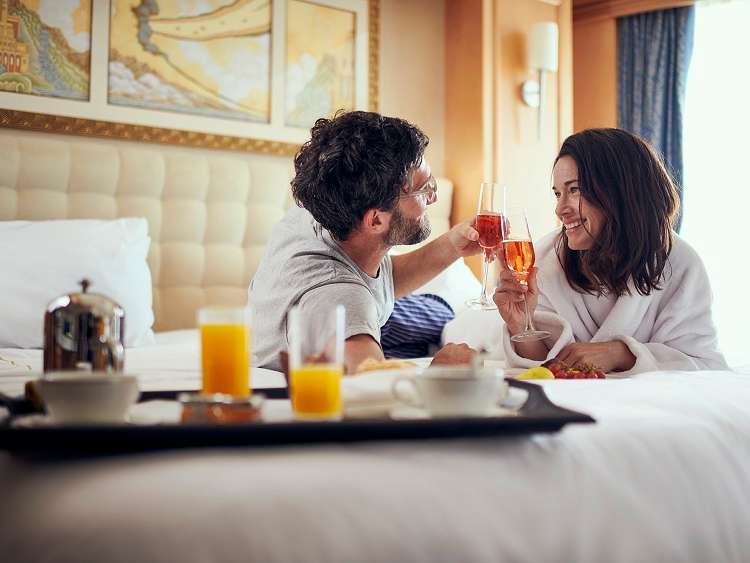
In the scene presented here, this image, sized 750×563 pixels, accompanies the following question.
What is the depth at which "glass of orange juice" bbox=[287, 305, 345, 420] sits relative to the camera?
3.53 ft

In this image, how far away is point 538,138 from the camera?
463cm

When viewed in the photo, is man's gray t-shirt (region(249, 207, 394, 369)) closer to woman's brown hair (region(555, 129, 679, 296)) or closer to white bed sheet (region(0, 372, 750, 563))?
woman's brown hair (region(555, 129, 679, 296))

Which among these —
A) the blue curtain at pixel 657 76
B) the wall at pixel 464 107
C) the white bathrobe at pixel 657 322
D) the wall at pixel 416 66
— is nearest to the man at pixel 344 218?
the white bathrobe at pixel 657 322

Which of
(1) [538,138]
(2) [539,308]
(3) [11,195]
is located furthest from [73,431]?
(1) [538,138]

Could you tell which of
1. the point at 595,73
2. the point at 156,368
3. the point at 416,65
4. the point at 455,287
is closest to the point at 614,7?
the point at 595,73

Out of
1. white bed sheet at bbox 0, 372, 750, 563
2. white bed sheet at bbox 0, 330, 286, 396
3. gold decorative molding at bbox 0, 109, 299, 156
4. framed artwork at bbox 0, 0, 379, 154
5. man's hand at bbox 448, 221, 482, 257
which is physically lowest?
white bed sheet at bbox 0, 372, 750, 563

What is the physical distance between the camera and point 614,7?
4.88 meters

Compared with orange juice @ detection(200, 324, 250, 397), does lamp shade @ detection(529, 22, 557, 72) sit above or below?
above

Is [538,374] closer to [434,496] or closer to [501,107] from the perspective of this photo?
[434,496]

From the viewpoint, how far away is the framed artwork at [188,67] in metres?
3.43

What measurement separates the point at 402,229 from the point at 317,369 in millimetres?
1294

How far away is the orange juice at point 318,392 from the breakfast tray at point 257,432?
0.17 ft

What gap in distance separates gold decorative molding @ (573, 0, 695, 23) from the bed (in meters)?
3.69

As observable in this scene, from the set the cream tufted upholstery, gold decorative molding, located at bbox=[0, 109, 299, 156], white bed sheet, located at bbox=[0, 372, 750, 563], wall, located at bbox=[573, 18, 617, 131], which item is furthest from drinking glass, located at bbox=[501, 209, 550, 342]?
wall, located at bbox=[573, 18, 617, 131]
